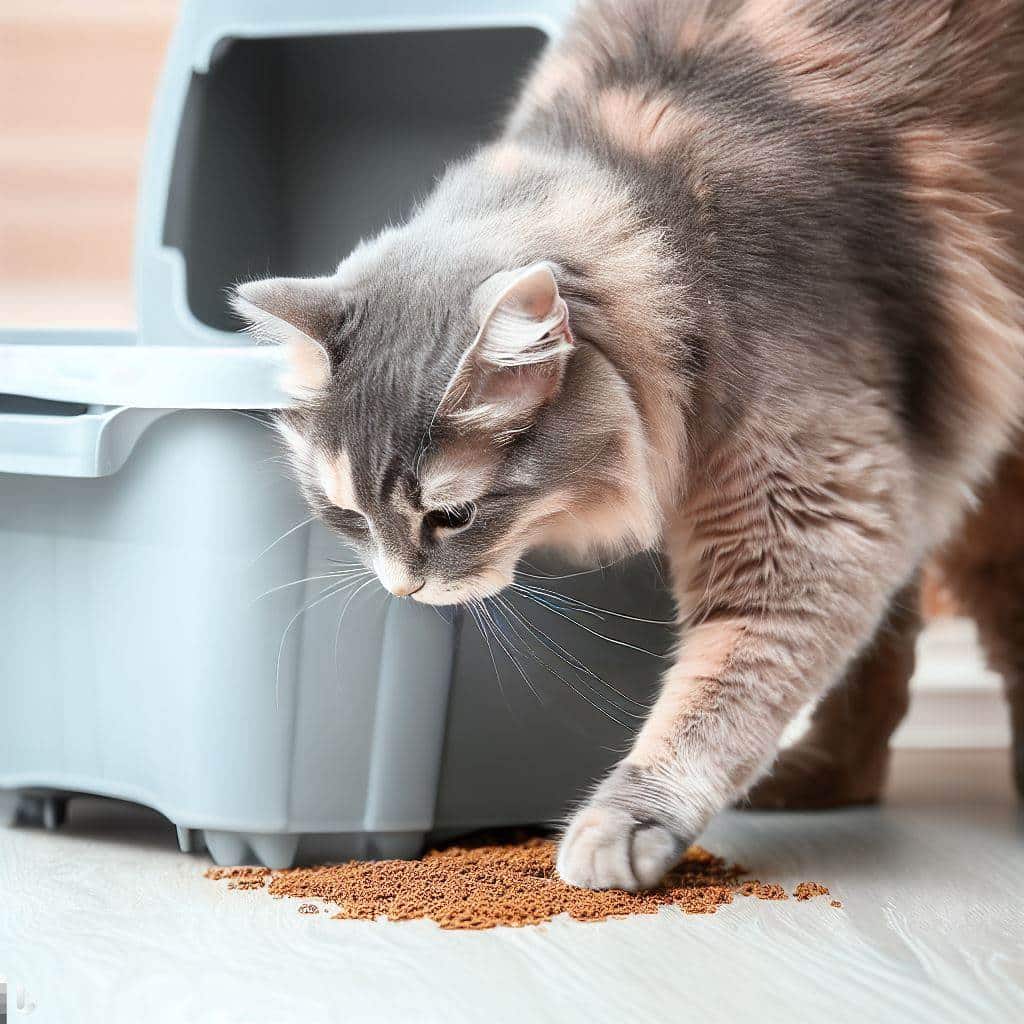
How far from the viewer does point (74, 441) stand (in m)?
1.28

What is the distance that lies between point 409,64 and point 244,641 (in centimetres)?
106

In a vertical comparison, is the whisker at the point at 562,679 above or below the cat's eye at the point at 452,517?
below

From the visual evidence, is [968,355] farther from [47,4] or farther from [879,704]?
[47,4]

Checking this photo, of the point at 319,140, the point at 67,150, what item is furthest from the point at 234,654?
the point at 67,150

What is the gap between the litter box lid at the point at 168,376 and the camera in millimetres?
1219

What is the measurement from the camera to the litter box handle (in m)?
1.27

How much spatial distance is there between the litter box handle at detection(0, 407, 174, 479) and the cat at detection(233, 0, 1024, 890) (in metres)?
0.16

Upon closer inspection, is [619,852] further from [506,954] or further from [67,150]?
[67,150]

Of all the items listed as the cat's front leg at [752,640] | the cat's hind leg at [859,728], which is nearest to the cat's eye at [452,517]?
the cat's front leg at [752,640]

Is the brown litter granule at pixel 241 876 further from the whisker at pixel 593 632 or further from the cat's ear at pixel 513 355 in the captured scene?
the cat's ear at pixel 513 355

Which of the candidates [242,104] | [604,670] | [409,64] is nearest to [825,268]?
[604,670]

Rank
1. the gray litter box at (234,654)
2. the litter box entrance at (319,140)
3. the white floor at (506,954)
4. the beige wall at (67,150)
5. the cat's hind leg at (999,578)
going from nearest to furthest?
1. the white floor at (506,954)
2. the gray litter box at (234,654)
3. the cat's hind leg at (999,578)
4. the litter box entrance at (319,140)
5. the beige wall at (67,150)

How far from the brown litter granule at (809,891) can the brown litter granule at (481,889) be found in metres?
0.02

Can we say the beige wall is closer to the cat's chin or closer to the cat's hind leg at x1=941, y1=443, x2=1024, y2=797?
the cat's chin
